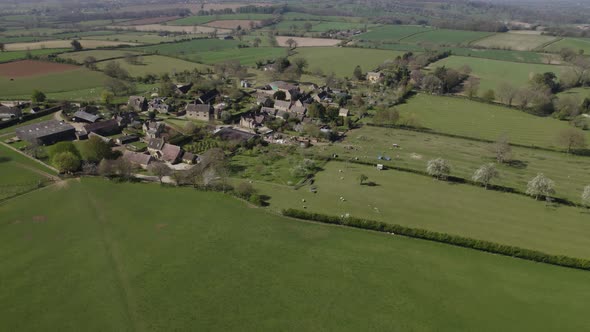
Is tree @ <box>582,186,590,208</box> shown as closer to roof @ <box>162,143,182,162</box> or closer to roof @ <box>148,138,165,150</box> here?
roof @ <box>162,143,182,162</box>

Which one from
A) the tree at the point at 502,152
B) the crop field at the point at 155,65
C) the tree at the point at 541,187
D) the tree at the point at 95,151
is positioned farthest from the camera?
the crop field at the point at 155,65

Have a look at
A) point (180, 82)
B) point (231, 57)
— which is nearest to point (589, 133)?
point (180, 82)

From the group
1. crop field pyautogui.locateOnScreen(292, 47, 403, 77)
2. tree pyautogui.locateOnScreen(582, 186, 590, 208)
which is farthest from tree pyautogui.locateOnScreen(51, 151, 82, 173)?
crop field pyautogui.locateOnScreen(292, 47, 403, 77)

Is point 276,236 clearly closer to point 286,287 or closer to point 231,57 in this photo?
point 286,287

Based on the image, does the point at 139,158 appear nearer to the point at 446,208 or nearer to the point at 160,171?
the point at 160,171

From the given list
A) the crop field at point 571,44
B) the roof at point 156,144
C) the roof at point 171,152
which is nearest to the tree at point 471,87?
the crop field at point 571,44

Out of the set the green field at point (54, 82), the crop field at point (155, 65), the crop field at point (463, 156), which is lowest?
the crop field at point (463, 156)

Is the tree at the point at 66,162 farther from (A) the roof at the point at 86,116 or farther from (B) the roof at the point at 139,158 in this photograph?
(A) the roof at the point at 86,116
